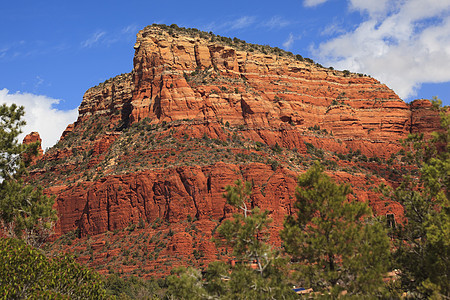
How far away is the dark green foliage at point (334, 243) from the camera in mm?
25859

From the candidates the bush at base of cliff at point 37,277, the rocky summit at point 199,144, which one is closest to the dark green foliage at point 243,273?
Answer: the bush at base of cliff at point 37,277

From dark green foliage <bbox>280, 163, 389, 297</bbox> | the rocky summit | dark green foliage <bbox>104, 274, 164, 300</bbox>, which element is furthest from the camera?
the rocky summit

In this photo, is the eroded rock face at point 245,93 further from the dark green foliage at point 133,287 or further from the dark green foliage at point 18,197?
the dark green foliage at point 18,197

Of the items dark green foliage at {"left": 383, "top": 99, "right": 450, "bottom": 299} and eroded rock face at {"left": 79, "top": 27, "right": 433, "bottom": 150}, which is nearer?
dark green foliage at {"left": 383, "top": 99, "right": 450, "bottom": 299}

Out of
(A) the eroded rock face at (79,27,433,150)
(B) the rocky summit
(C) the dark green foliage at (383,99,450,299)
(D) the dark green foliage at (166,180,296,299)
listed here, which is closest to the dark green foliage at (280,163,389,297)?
(D) the dark green foliage at (166,180,296,299)

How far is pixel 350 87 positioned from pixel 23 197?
8350 cm

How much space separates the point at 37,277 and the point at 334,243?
13765mm

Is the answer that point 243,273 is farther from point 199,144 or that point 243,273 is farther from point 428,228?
point 199,144

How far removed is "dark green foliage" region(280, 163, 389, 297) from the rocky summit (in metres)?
31.0

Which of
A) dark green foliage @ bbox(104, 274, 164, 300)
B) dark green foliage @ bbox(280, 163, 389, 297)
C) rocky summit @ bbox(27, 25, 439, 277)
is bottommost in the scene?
dark green foliage @ bbox(104, 274, 164, 300)

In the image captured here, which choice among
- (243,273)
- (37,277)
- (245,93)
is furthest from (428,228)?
(245,93)

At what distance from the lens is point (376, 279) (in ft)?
84.3

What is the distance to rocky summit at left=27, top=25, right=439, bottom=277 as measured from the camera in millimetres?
70625

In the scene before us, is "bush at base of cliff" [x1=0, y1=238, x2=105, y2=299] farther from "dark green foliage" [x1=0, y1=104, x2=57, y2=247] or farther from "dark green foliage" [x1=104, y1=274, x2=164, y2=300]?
"dark green foliage" [x1=104, y1=274, x2=164, y2=300]
